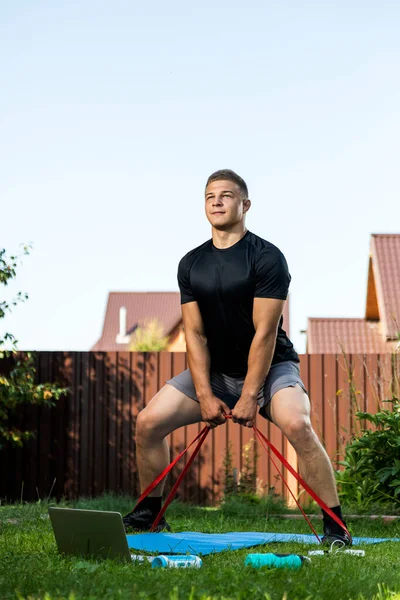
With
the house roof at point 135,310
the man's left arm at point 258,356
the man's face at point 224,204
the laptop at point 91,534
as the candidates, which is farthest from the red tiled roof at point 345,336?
the house roof at point 135,310

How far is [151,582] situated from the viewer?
266 centimetres

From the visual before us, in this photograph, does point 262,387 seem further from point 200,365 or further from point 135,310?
point 135,310

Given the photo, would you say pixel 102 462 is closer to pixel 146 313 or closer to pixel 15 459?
pixel 15 459

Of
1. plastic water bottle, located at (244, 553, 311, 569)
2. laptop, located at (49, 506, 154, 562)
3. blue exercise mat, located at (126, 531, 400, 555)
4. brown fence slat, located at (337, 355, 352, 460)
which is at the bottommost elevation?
blue exercise mat, located at (126, 531, 400, 555)

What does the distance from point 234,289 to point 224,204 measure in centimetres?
43

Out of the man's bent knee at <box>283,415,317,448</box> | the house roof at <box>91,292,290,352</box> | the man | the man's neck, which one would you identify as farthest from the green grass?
the house roof at <box>91,292,290,352</box>

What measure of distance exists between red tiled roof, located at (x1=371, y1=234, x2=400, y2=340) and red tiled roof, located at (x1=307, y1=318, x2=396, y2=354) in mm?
2167

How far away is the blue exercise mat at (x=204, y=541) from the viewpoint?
3.72 metres

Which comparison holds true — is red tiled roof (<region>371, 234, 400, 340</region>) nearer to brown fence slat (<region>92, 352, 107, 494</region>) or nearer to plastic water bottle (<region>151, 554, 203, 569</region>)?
brown fence slat (<region>92, 352, 107, 494</region>)

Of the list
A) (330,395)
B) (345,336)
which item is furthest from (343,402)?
(345,336)

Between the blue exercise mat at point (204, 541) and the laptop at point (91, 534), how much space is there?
14.4 inches

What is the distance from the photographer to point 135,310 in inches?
1478

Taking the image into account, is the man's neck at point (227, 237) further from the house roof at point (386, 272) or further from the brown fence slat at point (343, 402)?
the house roof at point (386, 272)

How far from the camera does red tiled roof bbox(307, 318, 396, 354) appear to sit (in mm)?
17250
